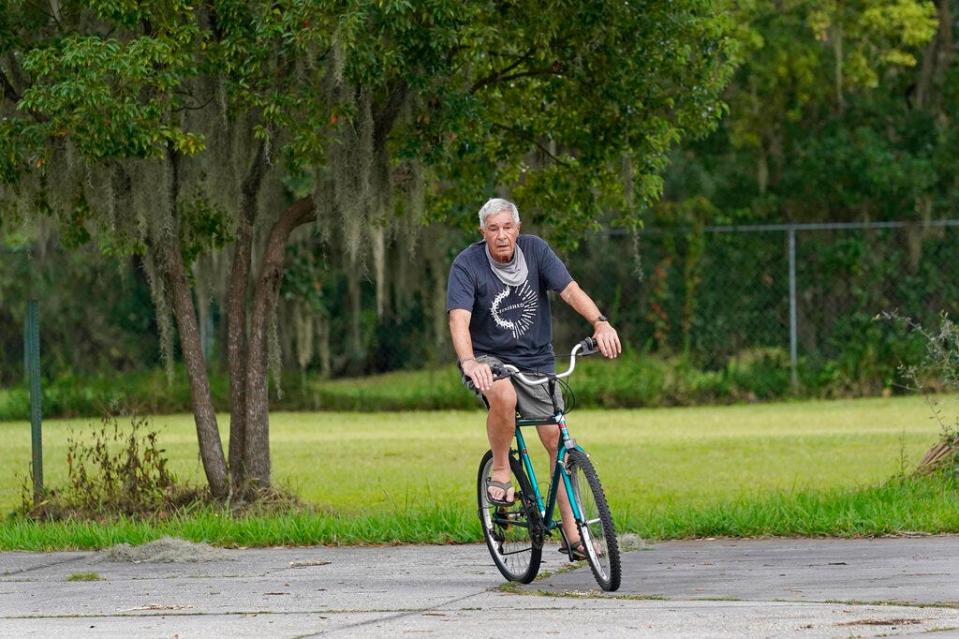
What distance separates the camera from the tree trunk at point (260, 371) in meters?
11.5

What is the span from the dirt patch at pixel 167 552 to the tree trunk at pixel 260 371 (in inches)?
71.2

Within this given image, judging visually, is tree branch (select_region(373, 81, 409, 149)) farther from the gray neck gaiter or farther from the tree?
the gray neck gaiter

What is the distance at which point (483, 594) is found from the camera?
7777 millimetres

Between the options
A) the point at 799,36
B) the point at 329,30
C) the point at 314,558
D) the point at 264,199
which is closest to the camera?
the point at 314,558

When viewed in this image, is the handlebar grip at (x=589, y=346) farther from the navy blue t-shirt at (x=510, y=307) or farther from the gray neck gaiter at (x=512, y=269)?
the gray neck gaiter at (x=512, y=269)

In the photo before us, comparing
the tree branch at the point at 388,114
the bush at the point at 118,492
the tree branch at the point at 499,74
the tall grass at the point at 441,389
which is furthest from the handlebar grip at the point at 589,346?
the tall grass at the point at 441,389

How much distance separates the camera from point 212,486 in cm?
1159

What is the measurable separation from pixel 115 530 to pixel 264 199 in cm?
295

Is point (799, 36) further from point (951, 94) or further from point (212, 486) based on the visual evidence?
point (212, 486)

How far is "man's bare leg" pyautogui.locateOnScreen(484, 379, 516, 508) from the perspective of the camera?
304 inches

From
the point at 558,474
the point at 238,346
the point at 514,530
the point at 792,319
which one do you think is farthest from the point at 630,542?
the point at 792,319

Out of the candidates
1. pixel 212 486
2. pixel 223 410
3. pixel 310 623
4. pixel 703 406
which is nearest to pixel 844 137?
pixel 703 406

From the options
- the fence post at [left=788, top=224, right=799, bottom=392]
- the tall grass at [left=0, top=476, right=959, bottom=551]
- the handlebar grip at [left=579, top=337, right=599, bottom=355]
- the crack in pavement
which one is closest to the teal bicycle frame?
the handlebar grip at [left=579, top=337, right=599, bottom=355]

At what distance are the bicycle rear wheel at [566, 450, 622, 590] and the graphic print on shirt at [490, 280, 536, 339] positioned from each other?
2.15 feet
